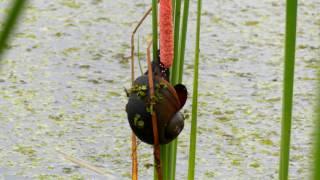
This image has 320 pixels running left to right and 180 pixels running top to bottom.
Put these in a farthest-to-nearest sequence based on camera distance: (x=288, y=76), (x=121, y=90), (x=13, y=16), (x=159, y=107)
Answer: (x=121, y=90) < (x=159, y=107) < (x=288, y=76) < (x=13, y=16)

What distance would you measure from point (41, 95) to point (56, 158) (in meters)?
0.26

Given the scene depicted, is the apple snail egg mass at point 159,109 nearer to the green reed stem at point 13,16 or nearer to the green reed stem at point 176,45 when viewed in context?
the green reed stem at point 176,45

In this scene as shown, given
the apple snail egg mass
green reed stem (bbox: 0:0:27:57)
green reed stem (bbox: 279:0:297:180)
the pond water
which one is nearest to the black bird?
the apple snail egg mass

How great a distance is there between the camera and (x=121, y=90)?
195 centimetres

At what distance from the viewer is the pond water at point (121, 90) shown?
5.55 ft

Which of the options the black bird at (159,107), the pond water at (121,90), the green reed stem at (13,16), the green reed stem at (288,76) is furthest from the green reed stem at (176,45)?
the pond water at (121,90)

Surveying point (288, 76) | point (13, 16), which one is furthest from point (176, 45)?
point (13, 16)

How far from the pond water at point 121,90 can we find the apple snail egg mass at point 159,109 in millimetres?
764

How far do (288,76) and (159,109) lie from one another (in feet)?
0.51

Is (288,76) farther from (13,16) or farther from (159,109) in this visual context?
(13,16)

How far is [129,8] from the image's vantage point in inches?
93.5

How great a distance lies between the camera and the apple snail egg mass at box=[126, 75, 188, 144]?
2.26 ft

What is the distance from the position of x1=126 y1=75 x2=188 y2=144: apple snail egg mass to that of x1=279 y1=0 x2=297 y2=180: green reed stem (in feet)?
0.40

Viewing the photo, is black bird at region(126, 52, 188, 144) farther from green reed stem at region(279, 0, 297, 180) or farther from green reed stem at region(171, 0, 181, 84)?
green reed stem at region(279, 0, 297, 180)
